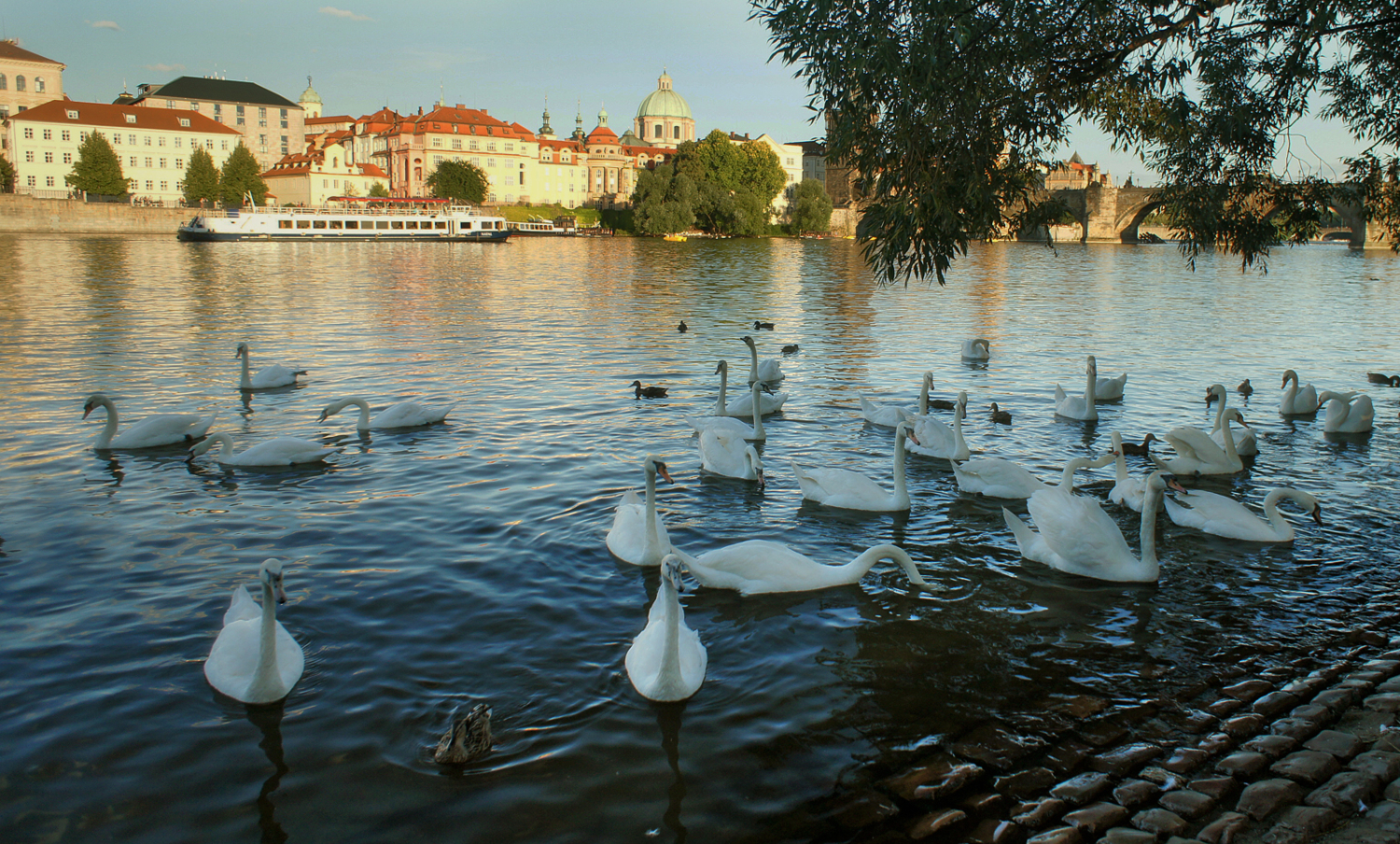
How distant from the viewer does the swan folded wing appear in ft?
22.5

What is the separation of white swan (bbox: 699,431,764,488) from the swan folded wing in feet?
10.3

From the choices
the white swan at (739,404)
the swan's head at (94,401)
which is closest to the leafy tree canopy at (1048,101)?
the white swan at (739,404)

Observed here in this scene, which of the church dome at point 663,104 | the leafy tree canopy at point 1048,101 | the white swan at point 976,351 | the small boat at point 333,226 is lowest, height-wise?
the white swan at point 976,351

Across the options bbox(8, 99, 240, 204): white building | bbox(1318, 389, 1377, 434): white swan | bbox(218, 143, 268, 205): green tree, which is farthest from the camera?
bbox(218, 143, 268, 205): green tree

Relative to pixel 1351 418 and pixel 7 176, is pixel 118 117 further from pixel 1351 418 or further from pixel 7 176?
pixel 1351 418

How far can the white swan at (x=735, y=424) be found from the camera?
10.2 metres

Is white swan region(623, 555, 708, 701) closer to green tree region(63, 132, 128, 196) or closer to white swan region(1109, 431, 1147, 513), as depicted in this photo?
white swan region(1109, 431, 1147, 513)

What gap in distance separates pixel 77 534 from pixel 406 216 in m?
87.8

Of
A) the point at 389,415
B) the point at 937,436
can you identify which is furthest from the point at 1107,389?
the point at 389,415

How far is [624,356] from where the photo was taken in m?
18.1

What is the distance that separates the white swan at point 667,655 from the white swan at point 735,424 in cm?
473

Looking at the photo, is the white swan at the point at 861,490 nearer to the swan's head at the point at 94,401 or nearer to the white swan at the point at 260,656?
the white swan at the point at 260,656

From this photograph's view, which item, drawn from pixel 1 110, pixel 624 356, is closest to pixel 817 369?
pixel 624 356

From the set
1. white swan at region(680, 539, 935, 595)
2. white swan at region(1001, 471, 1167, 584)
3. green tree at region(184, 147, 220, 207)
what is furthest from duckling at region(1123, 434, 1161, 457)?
green tree at region(184, 147, 220, 207)
